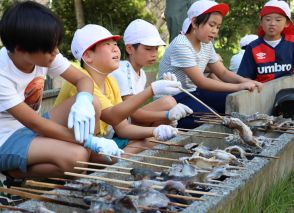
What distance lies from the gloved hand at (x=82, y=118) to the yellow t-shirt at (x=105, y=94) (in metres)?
0.45

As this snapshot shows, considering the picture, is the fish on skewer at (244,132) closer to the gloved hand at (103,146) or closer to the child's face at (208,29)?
the gloved hand at (103,146)

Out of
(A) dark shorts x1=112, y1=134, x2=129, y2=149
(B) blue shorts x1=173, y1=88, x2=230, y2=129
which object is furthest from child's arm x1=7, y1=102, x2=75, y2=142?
(B) blue shorts x1=173, y1=88, x2=230, y2=129

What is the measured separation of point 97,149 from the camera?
10.7ft

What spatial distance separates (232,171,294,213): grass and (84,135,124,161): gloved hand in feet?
2.61

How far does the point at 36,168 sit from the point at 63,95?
2.99 ft

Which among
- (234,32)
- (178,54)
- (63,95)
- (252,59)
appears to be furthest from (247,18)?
(63,95)

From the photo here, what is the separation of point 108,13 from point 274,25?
26.0 ft

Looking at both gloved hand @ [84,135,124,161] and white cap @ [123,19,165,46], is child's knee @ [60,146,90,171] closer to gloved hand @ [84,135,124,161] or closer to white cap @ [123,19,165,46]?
gloved hand @ [84,135,124,161]

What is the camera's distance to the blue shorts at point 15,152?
130 inches

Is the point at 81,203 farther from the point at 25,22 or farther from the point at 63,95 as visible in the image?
the point at 63,95

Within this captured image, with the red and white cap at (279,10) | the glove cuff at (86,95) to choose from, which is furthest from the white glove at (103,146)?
the red and white cap at (279,10)

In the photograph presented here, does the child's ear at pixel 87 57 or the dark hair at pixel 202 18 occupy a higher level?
the dark hair at pixel 202 18

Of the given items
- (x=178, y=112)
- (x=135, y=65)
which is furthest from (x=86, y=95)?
(x=135, y=65)

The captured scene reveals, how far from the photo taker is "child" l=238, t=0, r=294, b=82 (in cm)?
582
